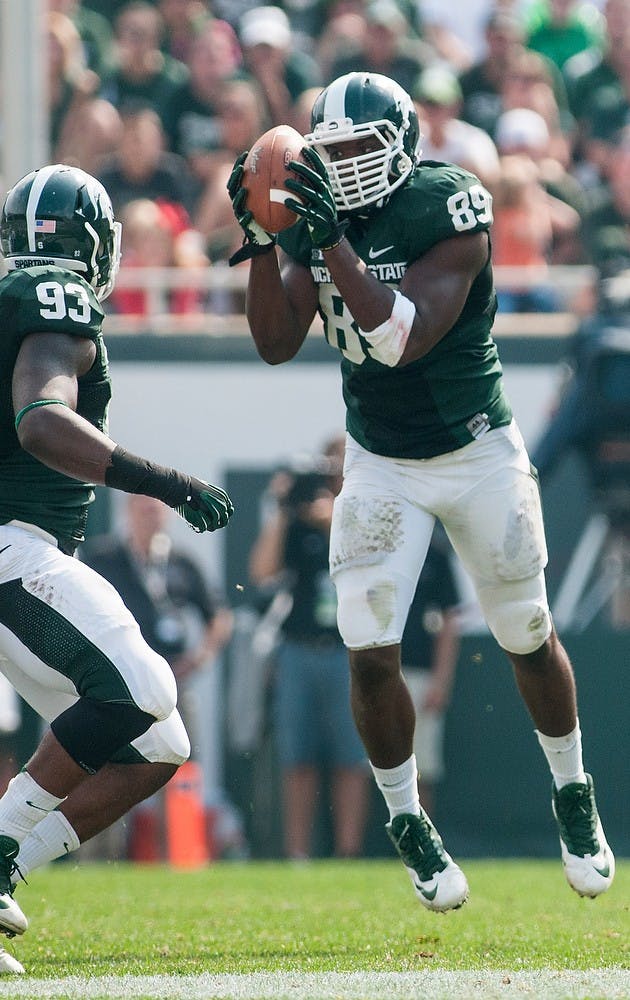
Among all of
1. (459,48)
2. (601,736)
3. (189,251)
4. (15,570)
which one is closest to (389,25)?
(459,48)

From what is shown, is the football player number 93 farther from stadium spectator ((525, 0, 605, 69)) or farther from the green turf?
stadium spectator ((525, 0, 605, 69))

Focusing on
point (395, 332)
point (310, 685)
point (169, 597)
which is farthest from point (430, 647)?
point (395, 332)

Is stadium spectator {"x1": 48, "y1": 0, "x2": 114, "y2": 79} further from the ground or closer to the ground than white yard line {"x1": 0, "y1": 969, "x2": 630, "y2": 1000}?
further from the ground

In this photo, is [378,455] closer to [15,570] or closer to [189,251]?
[15,570]

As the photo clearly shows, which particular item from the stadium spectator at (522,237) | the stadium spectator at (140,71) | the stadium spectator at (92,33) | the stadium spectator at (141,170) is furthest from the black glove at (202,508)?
the stadium spectator at (92,33)

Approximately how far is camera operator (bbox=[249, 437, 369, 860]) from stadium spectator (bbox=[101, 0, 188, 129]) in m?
3.11

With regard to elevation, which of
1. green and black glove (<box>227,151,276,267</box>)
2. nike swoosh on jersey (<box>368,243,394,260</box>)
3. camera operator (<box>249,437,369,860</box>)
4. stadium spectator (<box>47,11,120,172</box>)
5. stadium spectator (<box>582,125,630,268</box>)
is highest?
green and black glove (<box>227,151,276,267</box>)

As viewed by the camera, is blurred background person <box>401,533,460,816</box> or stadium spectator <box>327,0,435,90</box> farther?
stadium spectator <box>327,0,435,90</box>

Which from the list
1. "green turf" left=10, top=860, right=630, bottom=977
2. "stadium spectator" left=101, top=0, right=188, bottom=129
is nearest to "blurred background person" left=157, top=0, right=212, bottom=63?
"stadium spectator" left=101, top=0, right=188, bottom=129

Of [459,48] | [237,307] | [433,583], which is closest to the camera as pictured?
[433,583]

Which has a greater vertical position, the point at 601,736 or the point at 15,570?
the point at 15,570

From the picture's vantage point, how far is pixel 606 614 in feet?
29.2

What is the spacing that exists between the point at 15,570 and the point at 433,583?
178 inches

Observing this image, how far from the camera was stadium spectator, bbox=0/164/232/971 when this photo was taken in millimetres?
3957
